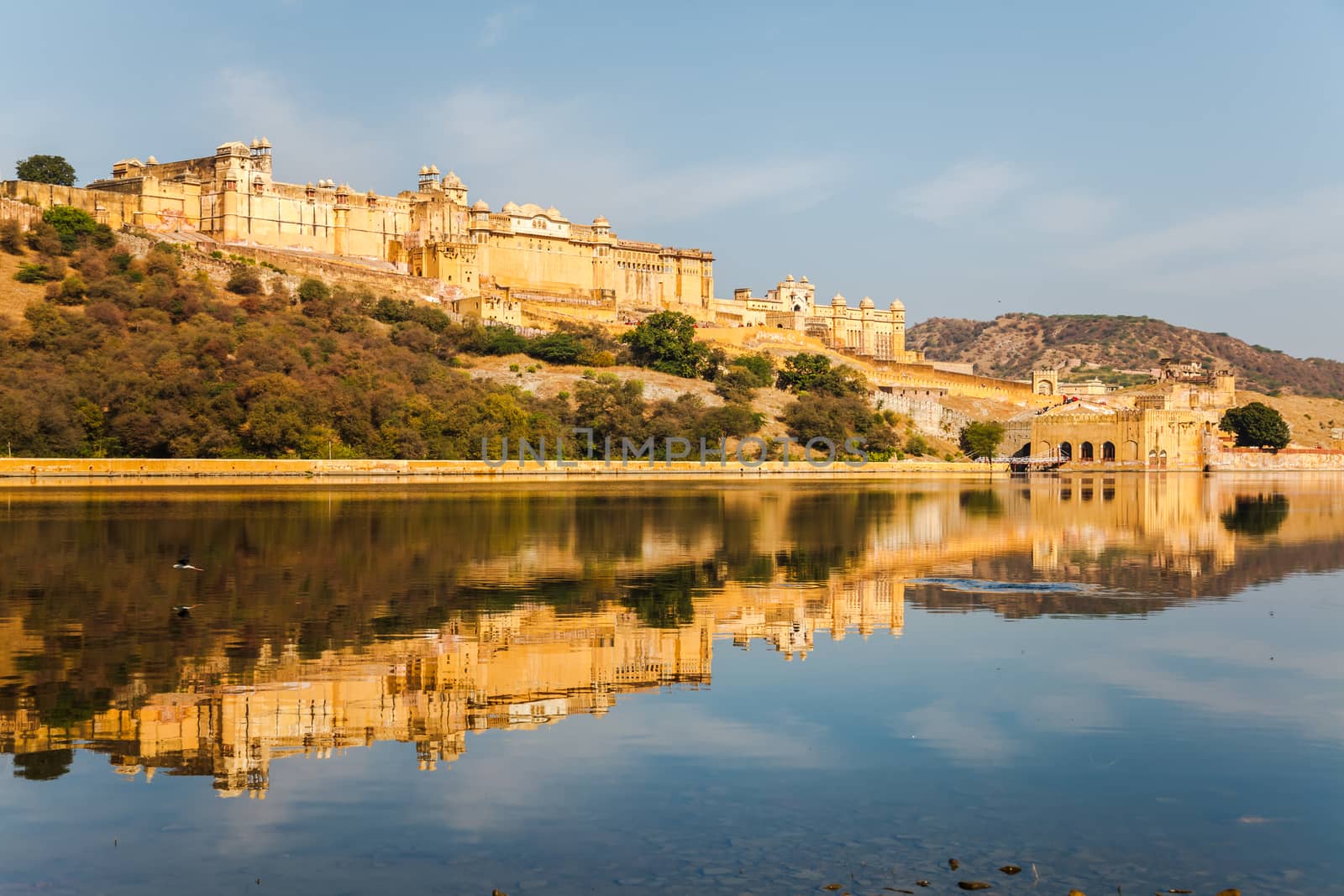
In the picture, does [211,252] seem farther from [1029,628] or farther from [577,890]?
[577,890]

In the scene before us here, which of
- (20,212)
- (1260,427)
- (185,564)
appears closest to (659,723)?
(185,564)

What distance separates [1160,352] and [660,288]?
11277 cm

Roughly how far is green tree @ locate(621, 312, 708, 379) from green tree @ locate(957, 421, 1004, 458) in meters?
15.7

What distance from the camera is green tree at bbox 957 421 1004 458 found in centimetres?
7744

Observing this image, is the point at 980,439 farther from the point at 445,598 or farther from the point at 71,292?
the point at 445,598

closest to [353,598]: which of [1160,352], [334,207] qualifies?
[334,207]

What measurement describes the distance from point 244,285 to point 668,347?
70.3ft

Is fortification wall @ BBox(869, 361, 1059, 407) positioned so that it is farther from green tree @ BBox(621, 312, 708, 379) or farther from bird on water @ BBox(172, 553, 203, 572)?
bird on water @ BBox(172, 553, 203, 572)

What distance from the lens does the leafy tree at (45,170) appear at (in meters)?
74.9

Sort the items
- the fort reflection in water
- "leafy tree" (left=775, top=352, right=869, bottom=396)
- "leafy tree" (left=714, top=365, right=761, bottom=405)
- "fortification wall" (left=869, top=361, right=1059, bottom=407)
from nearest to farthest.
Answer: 1. the fort reflection in water
2. "leafy tree" (left=714, top=365, right=761, bottom=405)
3. "leafy tree" (left=775, top=352, right=869, bottom=396)
4. "fortification wall" (left=869, top=361, right=1059, bottom=407)

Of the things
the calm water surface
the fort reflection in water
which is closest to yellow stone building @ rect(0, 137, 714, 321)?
the fort reflection in water

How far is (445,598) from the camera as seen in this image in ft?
53.8

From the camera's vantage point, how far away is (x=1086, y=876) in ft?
23.5

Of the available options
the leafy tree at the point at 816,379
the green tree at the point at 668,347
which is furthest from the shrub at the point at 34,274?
the leafy tree at the point at 816,379
